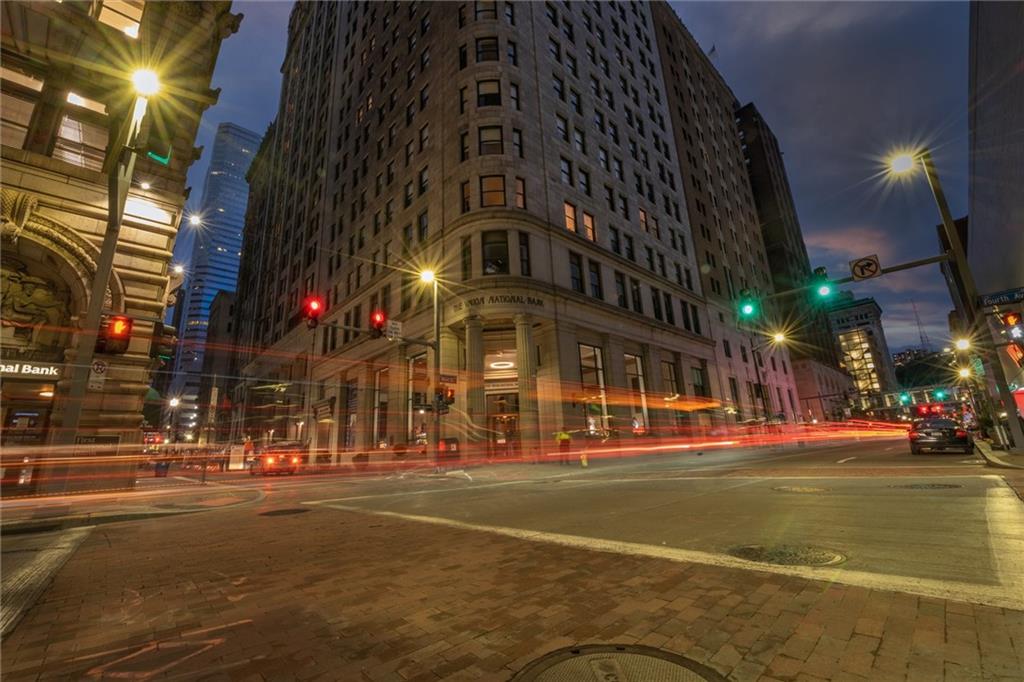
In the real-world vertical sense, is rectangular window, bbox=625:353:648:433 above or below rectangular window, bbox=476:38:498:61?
below

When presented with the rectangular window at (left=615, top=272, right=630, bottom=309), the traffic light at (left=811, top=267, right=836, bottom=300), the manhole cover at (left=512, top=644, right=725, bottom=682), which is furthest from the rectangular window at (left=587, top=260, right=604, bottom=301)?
the manhole cover at (left=512, top=644, right=725, bottom=682)

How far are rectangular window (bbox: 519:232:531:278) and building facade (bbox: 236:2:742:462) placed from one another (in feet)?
0.45

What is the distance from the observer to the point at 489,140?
27.9m

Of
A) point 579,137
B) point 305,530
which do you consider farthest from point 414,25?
point 305,530

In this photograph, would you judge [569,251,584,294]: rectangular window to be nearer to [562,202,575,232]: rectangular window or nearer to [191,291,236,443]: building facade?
[562,202,575,232]: rectangular window

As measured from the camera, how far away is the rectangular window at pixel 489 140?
91.1ft

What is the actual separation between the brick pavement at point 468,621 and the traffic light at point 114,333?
4.58 m

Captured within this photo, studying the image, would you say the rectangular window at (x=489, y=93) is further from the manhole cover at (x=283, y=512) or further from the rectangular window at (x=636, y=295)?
the manhole cover at (x=283, y=512)

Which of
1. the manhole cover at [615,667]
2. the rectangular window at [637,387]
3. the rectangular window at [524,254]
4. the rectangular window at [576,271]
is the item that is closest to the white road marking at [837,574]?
the manhole cover at [615,667]

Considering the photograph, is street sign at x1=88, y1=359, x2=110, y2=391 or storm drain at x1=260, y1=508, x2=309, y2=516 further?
storm drain at x1=260, y1=508, x2=309, y2=516

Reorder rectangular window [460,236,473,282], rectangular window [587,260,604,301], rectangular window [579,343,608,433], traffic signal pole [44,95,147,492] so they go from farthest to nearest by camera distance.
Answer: rectangular window [587,260,604,301] < rectangular window [579,343,608,433] < rectangular window [460,236,473,282] < traffic signal pole [44,95,147,492]

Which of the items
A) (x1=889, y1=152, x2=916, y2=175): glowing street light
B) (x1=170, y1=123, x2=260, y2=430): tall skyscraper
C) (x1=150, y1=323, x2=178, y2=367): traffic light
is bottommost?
(x1=150, y1=323, x2=178, y2=367): traffic light

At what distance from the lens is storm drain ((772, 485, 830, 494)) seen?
8.51 meters

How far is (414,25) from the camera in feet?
119
